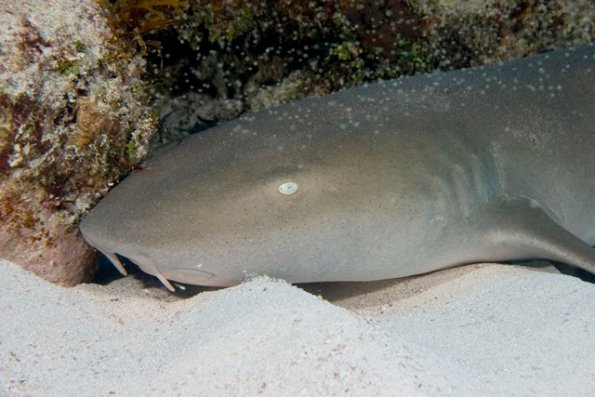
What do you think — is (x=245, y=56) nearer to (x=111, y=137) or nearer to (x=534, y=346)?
(x=111, y=137)

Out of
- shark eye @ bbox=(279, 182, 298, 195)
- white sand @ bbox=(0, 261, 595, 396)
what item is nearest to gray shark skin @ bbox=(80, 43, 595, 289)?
shark eye @ bbox=(279, 182, 298, 195)

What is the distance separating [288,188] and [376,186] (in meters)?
0.50

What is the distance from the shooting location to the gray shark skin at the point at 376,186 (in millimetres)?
2588

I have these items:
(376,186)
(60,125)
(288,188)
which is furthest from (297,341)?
(60,125)

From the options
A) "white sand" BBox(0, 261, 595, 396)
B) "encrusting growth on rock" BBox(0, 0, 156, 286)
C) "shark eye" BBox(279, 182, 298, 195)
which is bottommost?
"white sand" BBox(0, 261, 595, 396)

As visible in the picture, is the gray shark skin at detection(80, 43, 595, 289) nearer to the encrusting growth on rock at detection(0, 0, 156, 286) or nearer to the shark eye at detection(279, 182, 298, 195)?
the shark eye at detection(279, 182, 298, 195)

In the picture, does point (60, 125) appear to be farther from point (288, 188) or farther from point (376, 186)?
point (376, 186)

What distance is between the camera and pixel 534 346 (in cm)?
205

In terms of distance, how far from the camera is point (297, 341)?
190 cm

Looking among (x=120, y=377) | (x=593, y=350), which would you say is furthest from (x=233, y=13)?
(x=593, y=350)

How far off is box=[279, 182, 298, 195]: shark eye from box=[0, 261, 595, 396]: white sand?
498 millimetres

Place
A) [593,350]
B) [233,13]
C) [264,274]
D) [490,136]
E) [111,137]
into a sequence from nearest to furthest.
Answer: [593,350], [264,274], [111,137], [490,136], [233,13]

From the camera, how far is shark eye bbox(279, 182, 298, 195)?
268cm

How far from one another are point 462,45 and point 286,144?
276cm
